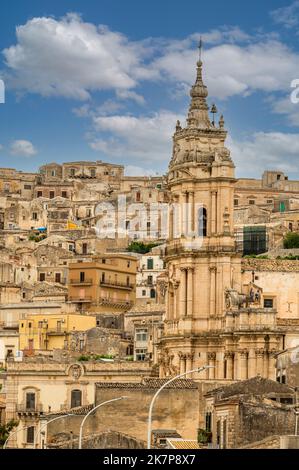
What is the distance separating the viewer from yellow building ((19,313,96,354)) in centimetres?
7619

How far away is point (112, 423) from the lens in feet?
154

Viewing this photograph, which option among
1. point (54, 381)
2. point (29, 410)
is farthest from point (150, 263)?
point (29, 410)

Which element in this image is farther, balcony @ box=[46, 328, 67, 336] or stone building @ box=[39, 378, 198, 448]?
balcony @ box=[46, 328, 67, 336]

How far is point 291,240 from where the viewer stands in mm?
89875

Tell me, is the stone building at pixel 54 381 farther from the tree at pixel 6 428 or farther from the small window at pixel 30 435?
the small window at pixel 30 435

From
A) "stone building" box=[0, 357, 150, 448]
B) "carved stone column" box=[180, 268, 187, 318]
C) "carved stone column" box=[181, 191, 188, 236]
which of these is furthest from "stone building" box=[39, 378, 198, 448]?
"stone building" box=[0, 357, 150, 448]

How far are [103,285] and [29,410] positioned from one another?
26.1 metres

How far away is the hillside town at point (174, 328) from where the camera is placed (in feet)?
152

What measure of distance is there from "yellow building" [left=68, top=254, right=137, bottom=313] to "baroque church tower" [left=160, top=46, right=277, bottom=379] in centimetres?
2764

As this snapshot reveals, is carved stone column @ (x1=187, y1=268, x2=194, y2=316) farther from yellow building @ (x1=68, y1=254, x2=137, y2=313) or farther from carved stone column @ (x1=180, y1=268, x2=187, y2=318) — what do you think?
yellow building @ (x1=68, y1=254, x2=137, y2=313)

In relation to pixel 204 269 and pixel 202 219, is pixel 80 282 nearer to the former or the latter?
pixel 202 219

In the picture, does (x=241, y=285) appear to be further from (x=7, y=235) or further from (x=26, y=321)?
(x=7, y=235)

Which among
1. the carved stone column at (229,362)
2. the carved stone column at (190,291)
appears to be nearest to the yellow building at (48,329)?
the carved stone column at (190,291)

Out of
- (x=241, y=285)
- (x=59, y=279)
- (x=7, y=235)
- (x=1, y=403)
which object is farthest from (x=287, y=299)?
(x=7, y=235)
